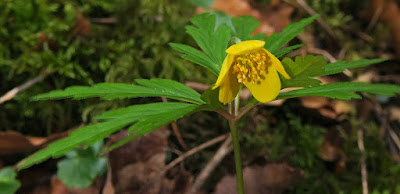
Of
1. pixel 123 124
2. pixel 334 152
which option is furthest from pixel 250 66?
pixel 334 152

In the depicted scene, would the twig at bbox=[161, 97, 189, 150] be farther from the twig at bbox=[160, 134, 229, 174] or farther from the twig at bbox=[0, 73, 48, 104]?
the twig at bbox=[0, 73, 48, 104]

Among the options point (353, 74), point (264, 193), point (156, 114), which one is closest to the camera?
point (156, 114)

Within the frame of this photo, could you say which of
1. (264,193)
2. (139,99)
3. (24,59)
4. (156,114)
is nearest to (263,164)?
(264,193)

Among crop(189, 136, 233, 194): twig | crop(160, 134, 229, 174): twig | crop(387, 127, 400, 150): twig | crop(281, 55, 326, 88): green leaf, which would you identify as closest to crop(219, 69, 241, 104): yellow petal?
crop(281, 55, 326, 88): green leaf

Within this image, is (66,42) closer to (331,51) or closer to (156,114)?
(156,114)

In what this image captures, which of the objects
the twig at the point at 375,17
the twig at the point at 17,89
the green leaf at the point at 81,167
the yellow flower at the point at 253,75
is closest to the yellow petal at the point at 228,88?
the yellow flower at the point at 253,75
